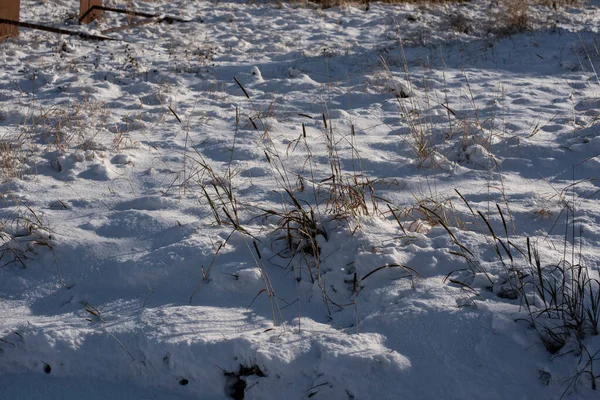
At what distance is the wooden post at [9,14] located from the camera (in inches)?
280

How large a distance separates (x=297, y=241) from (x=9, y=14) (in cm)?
661

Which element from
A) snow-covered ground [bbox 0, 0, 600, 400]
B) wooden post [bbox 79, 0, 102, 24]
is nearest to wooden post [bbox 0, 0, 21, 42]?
wooden post [bbox 79, 0, 102, 24]

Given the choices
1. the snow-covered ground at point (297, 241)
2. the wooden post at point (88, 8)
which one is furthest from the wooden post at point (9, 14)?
the snow-covered ground at point (297, 241)

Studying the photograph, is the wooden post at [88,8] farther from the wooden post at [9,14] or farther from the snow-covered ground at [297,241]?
the snow-covered ground at [297,241]

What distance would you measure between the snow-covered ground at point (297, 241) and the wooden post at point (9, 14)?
2.01 meters

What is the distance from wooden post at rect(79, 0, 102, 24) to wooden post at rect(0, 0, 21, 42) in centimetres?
99

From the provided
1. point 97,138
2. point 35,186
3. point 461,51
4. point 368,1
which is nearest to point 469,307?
point 35,186

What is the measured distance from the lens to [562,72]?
579cm

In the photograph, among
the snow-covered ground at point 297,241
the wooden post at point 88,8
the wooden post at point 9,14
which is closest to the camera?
the snow-covered ground at point 297,241

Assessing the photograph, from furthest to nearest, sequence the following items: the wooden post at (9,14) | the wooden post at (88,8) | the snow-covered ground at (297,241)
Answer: the wooden post at (88,8)
the wooden post at (9,14)
the snow-covered ground at (297,241)

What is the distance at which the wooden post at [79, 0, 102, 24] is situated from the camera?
822 cm

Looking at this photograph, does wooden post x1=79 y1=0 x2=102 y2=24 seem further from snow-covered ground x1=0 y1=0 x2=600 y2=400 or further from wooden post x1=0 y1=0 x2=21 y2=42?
snow-covered ground x1=0 y1=0 x2=600 y2=400

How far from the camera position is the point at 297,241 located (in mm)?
2705

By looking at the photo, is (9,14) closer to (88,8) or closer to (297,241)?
(88,8)
